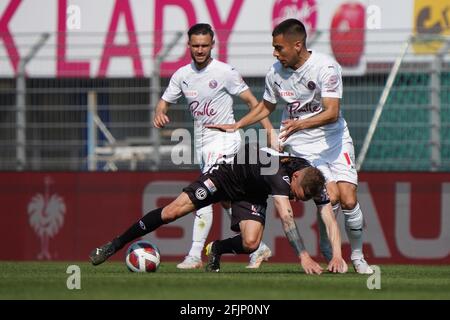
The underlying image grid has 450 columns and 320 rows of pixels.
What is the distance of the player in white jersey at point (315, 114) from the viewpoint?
11.8 metres

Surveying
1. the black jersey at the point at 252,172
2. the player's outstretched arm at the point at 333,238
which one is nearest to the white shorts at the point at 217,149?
the black jersey at the point at 252,172

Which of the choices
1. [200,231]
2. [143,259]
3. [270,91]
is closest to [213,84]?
[270,91]

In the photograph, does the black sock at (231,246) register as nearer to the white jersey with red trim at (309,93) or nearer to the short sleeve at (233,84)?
the white jersey with red trim at (309,93)

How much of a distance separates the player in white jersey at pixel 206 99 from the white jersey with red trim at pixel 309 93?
1.34m

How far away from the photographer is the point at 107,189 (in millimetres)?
17016

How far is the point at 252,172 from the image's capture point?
1180cm

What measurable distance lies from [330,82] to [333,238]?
148 cm

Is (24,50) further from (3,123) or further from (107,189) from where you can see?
(107,189)

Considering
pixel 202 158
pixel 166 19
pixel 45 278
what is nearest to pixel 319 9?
pixel 166 19

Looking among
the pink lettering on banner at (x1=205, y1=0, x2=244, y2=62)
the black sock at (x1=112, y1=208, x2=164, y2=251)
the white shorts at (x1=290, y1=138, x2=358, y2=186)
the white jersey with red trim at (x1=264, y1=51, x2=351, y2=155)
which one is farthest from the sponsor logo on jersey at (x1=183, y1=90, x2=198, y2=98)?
the pink lettering on banner at (x1=205, y1=0, x2=244, y2=62)

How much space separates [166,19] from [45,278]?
1049cm

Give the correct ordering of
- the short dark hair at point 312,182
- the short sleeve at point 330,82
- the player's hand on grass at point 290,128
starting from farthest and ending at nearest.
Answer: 1. the short sleeve at point 330,82
2. the player's hand on grass at point 290,128
3. the short dark hair at point 312,182

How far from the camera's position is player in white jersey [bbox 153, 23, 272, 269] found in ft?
44.7

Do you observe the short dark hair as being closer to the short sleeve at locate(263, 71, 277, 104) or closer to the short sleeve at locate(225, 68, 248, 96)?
the short sleeve at locate(263, 71, 277, 104)
